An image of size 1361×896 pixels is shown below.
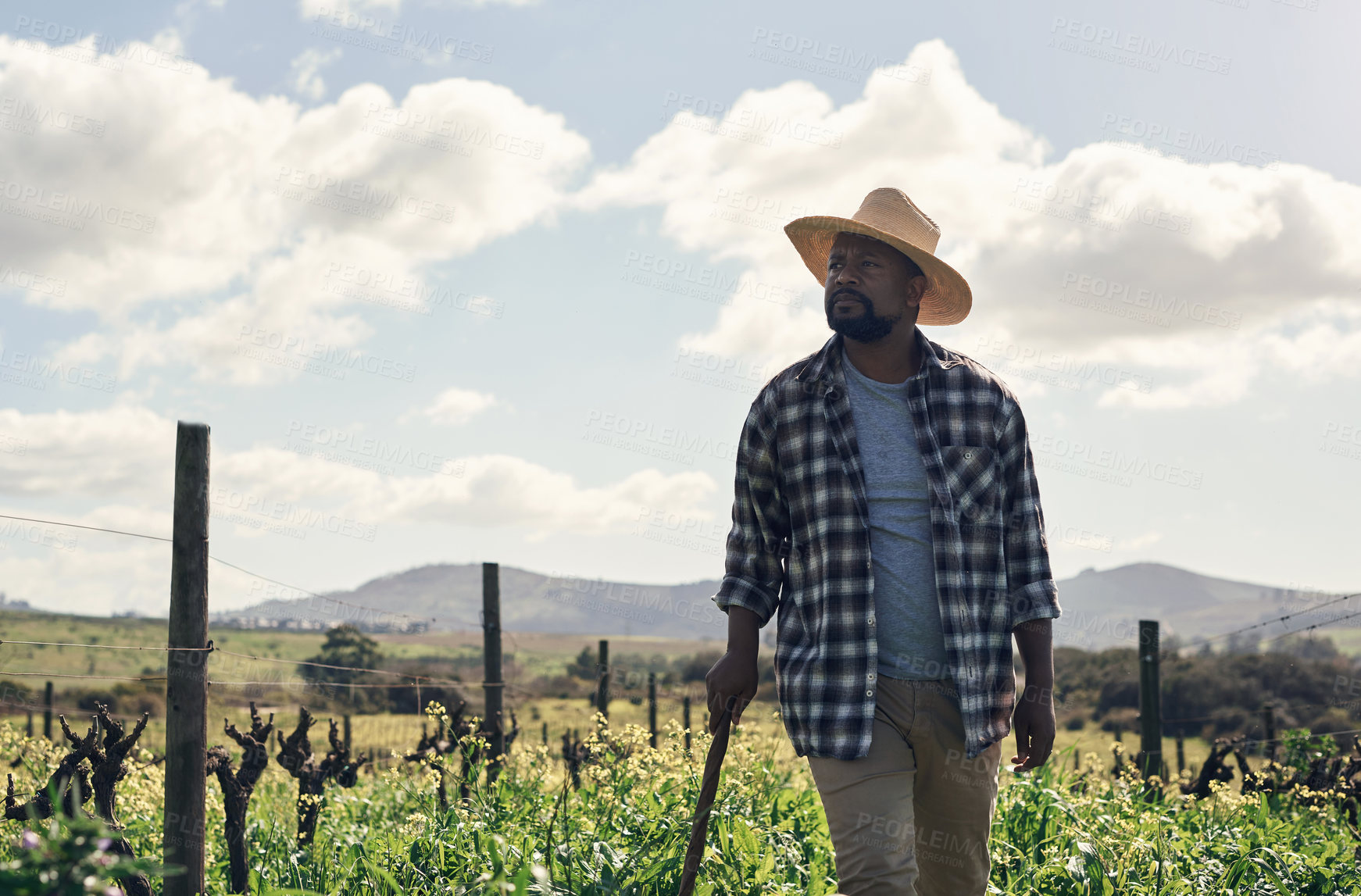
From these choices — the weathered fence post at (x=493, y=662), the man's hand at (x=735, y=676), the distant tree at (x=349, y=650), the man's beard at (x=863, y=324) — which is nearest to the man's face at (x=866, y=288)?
the man's beard at (x=863, y=324)

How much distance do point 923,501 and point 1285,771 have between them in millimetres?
6239

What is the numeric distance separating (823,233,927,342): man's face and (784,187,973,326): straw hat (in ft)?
0.15

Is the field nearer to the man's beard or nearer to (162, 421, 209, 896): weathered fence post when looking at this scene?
(162, 421, 209, 896): weathered fence post

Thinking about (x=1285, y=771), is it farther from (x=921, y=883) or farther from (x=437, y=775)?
(x=437, y=775)

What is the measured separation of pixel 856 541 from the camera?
3359mm

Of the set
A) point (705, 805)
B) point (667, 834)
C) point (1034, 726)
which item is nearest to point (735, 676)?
point (705, 805)

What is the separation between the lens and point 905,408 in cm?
364

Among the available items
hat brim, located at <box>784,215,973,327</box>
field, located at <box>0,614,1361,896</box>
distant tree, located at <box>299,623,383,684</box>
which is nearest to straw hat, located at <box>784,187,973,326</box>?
hat brim, located at <box>784,215,973,327</box>

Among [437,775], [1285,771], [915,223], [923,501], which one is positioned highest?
[915,223]

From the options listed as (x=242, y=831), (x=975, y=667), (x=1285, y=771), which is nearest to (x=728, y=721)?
(x=975, y=667)

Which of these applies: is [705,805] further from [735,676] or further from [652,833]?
[652,833]

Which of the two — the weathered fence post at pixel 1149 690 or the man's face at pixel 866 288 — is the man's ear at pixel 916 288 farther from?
the weathered fence post at pixel 1149 690

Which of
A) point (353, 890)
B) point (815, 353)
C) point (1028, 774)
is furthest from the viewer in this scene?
point (1028, 774)

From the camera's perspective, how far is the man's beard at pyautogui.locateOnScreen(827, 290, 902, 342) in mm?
3619
